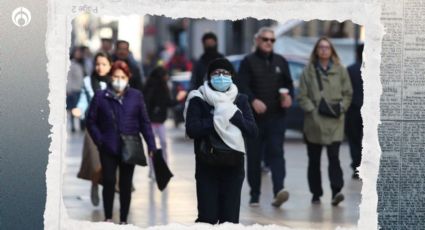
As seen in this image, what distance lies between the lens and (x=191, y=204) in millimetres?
14812

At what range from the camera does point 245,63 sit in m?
15.1

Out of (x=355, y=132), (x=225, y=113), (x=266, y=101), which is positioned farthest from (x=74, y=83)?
(x=225, y=113)

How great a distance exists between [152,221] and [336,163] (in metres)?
2.83

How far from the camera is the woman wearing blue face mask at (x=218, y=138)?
10.3m

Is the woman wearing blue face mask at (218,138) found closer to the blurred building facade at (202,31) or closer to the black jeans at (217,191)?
the black jeans at (217,191)

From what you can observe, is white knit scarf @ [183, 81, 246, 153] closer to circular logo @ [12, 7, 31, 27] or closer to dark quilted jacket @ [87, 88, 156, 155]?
circular logo @ [12, 7, 31, 27]

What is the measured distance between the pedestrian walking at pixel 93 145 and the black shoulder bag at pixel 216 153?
379cm

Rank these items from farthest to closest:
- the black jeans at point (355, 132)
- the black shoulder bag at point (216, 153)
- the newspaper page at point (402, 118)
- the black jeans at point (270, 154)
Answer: the black jeans at point (355, 132) < the black jeans at point (270, 154) < the black shoulder bag at point (216, 153) < the newspaper page at point (402, 118)

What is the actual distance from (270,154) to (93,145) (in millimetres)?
1917

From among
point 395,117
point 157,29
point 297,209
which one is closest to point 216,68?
point 395,117

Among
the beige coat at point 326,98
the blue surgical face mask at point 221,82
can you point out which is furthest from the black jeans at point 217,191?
the beige coat at point 326,98

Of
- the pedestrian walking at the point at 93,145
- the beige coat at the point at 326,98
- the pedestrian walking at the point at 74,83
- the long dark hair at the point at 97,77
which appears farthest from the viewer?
the pedestrian walking at the point at 74,83

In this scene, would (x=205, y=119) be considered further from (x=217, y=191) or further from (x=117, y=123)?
(x=117, y=123)

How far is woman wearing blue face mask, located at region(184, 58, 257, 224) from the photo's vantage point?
1030 centimetres
